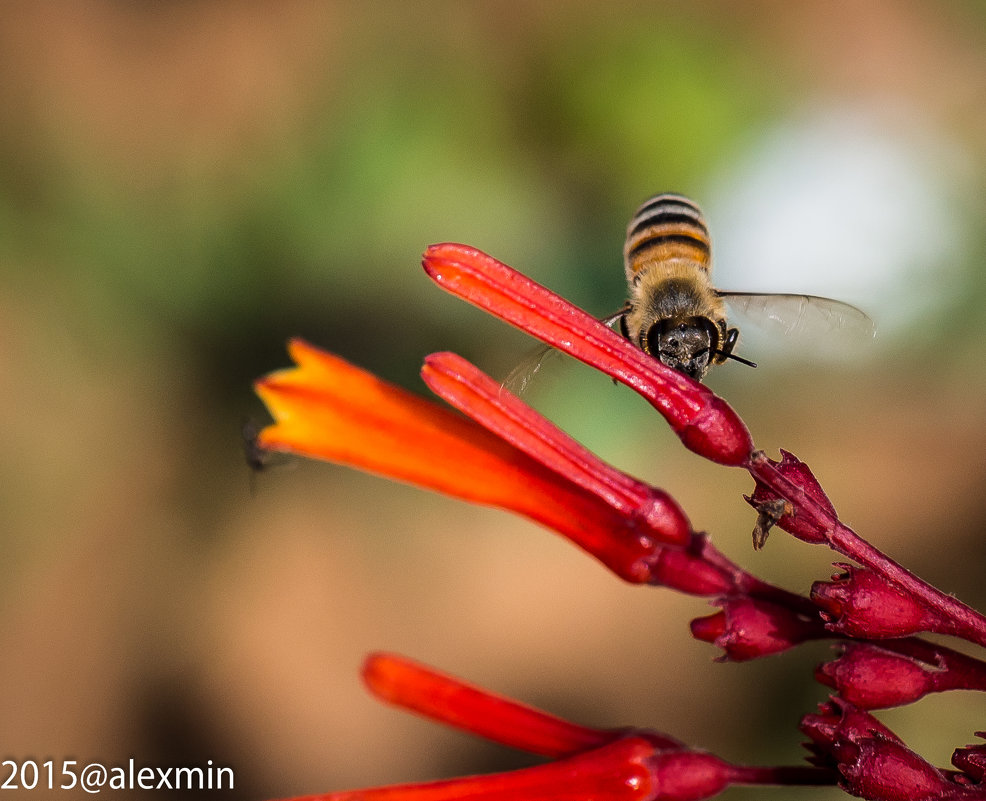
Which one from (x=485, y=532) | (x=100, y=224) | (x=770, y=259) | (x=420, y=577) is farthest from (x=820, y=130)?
(x=100, y=224)

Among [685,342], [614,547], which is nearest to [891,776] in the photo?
[614,547]

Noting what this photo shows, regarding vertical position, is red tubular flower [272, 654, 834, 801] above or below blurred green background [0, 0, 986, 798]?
below

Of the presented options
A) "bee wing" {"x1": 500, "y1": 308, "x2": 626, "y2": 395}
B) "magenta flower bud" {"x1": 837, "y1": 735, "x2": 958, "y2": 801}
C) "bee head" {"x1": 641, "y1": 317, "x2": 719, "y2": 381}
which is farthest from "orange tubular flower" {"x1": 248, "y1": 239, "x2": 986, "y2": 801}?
"bee wing" {"x1": 500, "y1": 308, "x2": 626, "y2": 395}

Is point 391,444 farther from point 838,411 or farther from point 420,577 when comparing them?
point 838,411

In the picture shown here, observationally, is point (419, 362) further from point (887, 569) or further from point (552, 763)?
point (887, 569)

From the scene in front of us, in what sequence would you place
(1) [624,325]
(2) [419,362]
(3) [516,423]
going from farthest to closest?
(2) [419,362], (1) [624,325], (3) [516,423]

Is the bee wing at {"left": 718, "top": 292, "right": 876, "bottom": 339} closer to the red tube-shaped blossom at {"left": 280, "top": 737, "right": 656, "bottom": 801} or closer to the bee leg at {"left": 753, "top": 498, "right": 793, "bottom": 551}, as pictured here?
the bee leg at {"left": 753, "top": 498, "right": 793, "bottom": 551}
